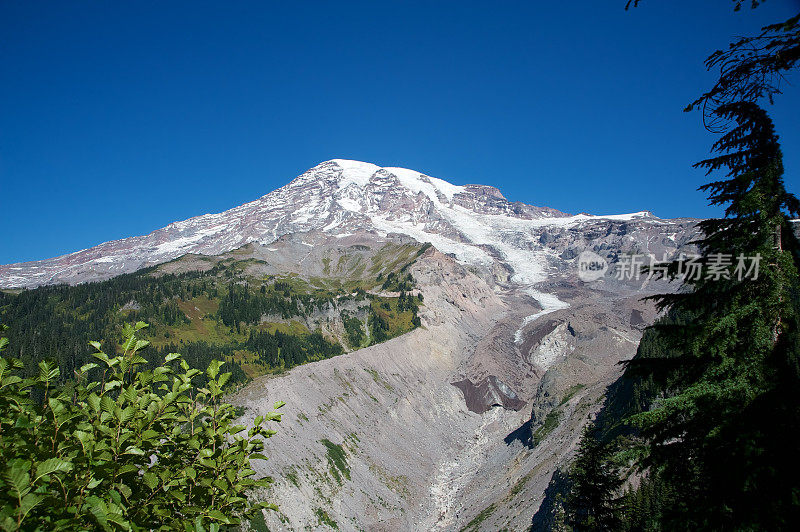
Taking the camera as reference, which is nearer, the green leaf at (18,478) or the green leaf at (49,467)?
the green leaf at (18,478)

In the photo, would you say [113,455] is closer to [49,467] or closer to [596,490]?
[49,467]

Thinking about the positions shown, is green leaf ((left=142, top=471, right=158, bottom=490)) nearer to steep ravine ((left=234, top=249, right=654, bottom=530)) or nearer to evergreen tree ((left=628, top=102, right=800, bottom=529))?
evergreen tree ((left=628, top=102, right=800, bottom=529))

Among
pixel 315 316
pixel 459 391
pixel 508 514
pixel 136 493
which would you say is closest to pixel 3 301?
pixel 315 316

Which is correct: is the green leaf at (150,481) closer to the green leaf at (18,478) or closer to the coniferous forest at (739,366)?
the green leaf at (18,478)

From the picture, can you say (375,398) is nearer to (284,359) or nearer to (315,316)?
(284,359)

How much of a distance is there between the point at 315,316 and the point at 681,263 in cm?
15333

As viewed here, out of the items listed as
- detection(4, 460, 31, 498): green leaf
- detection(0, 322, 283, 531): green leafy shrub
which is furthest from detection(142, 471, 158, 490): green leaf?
detection(4, 460, 31, 498): green leaf

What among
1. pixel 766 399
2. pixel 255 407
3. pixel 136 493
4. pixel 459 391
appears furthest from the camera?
pixel 459 391

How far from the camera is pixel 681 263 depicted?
11266mm

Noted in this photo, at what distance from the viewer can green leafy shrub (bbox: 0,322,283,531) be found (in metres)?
3.93

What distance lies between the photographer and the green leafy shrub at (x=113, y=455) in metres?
3.93

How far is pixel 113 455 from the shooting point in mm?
4699

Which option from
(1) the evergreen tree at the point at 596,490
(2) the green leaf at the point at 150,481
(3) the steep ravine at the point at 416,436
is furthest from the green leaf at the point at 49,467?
(3) the steep ravine at the point at 416,436

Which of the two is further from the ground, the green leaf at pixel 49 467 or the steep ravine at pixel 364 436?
the green leaf at pixel 49 467
